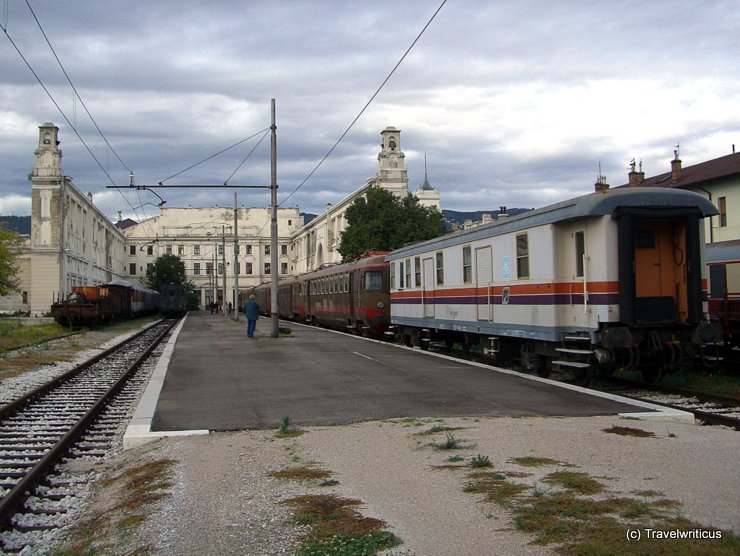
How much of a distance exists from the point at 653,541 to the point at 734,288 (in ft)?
44.9

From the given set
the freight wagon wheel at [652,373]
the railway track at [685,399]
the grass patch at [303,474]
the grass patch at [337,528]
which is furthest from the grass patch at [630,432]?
the freight wagon wheel at [652,373]

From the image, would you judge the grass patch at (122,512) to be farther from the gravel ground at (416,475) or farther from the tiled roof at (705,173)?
the tiled roof at (705,173)

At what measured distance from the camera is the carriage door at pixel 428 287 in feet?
66.7

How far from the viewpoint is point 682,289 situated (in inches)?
514

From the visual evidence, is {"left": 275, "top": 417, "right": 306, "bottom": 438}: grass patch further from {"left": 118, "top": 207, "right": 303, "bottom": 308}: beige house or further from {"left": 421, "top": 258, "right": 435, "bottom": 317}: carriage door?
{"left": 118, "top": 207, "right": 303, "bottom": 308}: beige house

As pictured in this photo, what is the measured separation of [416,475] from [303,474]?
3.30ft

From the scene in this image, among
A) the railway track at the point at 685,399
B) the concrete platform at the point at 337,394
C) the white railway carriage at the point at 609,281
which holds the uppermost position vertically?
the white railway carriage at the point at 609,281

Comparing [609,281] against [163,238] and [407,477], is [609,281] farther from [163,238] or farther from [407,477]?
[163,238]

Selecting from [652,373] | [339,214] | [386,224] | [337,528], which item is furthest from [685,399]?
[339,214]

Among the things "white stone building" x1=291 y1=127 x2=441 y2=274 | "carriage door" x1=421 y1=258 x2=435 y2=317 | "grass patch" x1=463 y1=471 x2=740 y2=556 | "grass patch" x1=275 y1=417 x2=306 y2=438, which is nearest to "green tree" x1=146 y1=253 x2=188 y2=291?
"white stone building" x1=291 y1=127 x2=441 y2=274

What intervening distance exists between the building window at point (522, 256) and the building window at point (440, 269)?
4.44 m

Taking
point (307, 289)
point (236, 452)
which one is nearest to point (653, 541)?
point (236, 452)

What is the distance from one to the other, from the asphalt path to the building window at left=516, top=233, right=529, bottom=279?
6.31 feet

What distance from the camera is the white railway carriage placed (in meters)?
12.5
